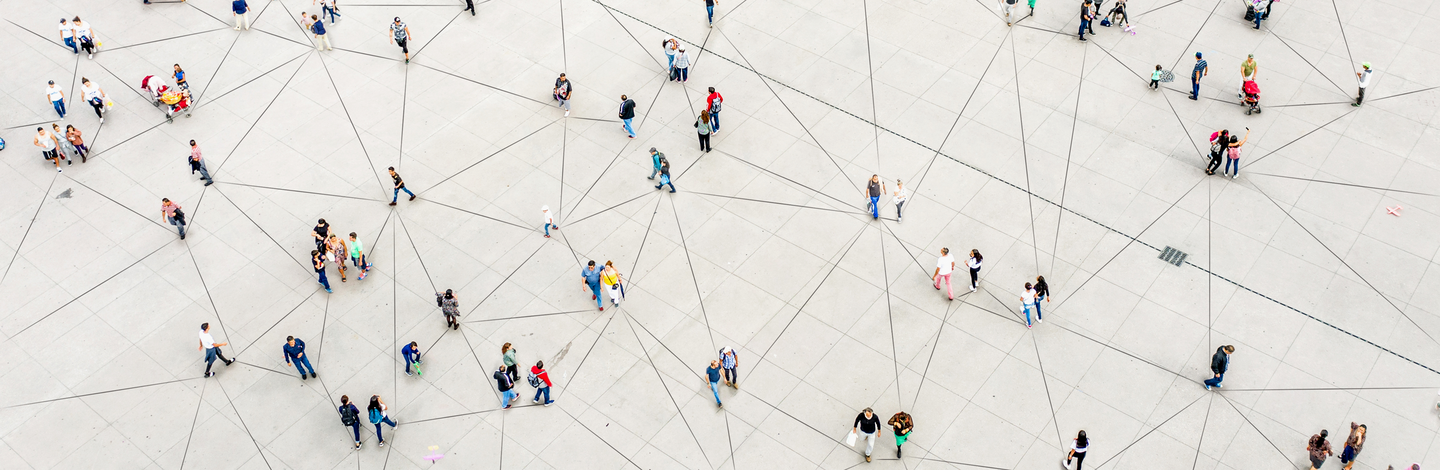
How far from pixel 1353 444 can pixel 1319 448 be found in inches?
23.9

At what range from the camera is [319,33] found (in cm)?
2956

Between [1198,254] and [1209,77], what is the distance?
6.81 m

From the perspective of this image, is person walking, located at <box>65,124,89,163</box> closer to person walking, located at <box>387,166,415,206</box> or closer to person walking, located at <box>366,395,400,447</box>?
person walking, located at <box>387,166,415,206</box>

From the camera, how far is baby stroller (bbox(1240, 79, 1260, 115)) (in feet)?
86.1

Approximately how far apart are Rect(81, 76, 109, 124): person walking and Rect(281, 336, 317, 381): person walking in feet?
36.7

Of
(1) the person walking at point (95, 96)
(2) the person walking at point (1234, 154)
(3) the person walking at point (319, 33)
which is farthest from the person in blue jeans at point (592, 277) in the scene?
(1) the person walking at point (95, 96)

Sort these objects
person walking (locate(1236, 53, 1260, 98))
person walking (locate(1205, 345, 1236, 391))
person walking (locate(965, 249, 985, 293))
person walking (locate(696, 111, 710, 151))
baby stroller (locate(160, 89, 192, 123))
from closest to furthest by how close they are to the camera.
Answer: person walking (locate(1205, 345, 1236, 391))
person walking (locate(965, 249, 985, 293))
person walking (locate(696, 111, 710, 151))
person walking (locate(1236, 53, 1260, 98))
baby stroller (locate(160, 89, 192, 123))

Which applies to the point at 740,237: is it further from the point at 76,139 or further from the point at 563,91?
the point at 76,139

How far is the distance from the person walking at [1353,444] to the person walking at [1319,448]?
273 mm

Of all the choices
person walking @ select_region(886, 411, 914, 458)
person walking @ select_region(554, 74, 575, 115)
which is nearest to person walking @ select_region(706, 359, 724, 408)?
person walking @ select_region(886, 411, 914, 458)

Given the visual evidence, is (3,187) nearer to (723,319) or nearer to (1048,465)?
(723,319)

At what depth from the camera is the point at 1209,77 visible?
91.2ft

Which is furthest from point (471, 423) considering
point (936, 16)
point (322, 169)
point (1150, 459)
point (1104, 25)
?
point (1104, 25)

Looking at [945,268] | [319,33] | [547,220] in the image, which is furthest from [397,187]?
[945,268]
